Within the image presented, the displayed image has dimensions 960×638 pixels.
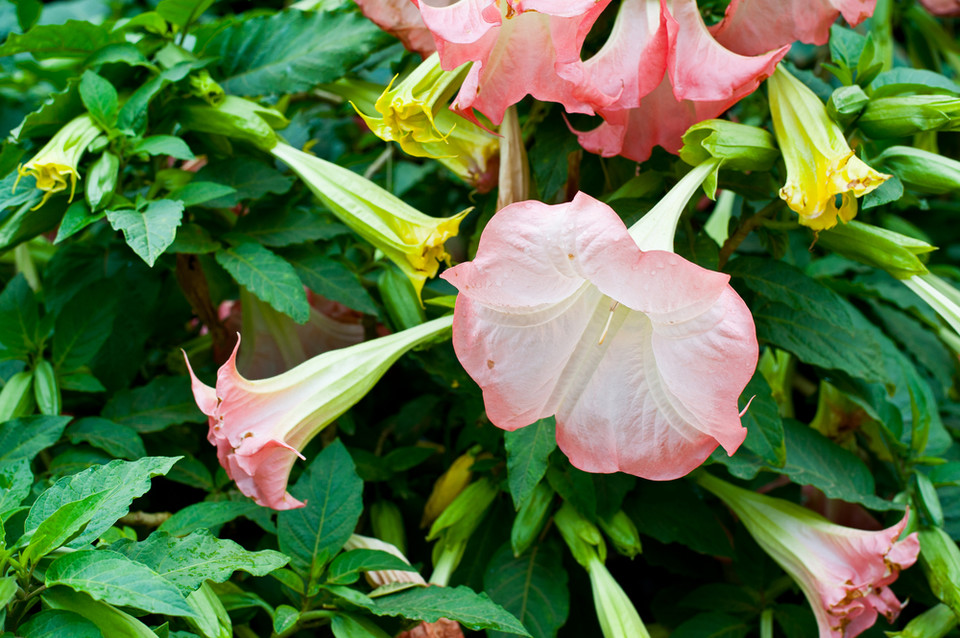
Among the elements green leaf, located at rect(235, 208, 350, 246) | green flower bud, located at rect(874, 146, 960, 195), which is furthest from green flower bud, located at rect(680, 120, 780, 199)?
green leaf, located at rect(235, 208, 350, 246)

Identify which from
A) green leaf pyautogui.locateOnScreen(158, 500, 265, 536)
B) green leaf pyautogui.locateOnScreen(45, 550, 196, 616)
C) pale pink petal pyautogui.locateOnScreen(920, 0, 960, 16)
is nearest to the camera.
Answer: green leaf pyautogui.locateOnScreen(45, 550, 196, 616)

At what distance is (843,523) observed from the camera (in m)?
0.99

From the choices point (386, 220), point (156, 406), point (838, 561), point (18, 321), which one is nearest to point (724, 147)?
point (386, 220)

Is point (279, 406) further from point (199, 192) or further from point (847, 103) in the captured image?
point (847, 103)

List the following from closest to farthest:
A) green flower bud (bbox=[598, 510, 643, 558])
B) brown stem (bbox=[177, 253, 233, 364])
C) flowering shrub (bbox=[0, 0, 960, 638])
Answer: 1. flowering shrub (bbox=[0, 0, 960, 638])
2. green flower bud (bbox=[598, 510, 643, 558])
3. brown stem (bbox=[177, 253, 233, 364])

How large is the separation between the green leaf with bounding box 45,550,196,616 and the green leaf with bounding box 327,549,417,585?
215mm

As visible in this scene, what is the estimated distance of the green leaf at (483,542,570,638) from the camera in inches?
30.4

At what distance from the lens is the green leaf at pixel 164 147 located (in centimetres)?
75

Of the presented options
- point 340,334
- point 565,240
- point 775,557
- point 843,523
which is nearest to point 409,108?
point 565,240

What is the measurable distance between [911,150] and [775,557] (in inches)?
17.0

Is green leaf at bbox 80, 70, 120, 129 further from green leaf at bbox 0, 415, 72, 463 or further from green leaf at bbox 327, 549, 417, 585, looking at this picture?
green leaf at bbox 327, 549, 417, 585

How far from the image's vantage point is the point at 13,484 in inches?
24.0

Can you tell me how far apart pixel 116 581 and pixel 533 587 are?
1.43 ft

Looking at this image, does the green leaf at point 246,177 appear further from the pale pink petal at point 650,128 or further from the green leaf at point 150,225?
the pale pink petal at point 650,128
